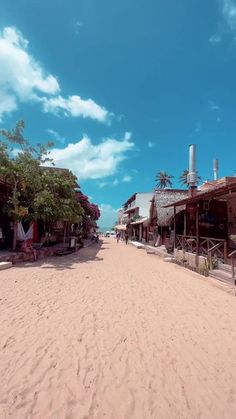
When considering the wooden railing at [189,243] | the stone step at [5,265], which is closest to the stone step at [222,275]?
the wooden railing at [189,243]

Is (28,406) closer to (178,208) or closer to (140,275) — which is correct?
(140,275)

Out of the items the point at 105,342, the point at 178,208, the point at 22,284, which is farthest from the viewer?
the point at 178,208

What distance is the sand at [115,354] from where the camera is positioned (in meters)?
2.76

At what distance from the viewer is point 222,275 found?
28.7 feet

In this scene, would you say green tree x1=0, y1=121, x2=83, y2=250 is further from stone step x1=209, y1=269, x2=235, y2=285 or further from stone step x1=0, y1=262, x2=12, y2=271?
stone step x1=209, y1=269, x2=235, y2=285

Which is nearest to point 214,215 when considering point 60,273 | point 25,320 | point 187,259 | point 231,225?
point 231,225

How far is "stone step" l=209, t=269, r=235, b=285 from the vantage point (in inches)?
319

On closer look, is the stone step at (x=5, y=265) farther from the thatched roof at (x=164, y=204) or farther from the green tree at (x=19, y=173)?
the thatched roof at (x=164, y=204)

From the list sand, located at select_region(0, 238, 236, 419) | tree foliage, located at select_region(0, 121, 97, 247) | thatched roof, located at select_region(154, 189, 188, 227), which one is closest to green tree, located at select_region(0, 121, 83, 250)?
tree foliage, located at select_region(0, 121, 97, 247)

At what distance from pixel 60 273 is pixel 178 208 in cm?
1150

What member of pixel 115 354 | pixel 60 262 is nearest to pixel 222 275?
pixel 115 354

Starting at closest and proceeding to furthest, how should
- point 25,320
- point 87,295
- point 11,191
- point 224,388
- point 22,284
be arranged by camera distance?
point 224,388, point 25,320, point 87,295, point 22,284, point 11,191

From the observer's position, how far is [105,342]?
4.17m

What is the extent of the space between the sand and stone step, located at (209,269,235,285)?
51.6 inches
